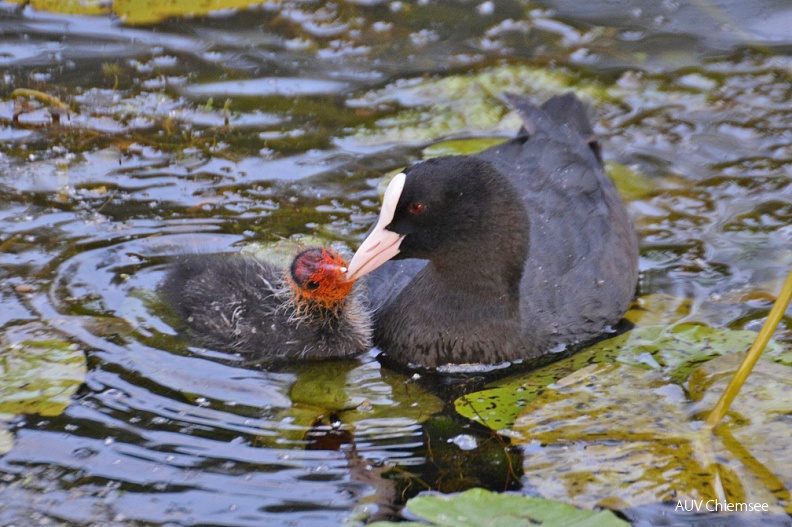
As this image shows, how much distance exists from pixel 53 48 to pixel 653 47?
3.66 metres

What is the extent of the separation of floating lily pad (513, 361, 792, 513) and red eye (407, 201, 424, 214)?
2.48 ft

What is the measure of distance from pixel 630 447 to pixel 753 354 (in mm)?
524

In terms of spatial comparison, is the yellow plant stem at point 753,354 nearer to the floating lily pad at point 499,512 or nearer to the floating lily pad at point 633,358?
the floating lily pad at point 633,358

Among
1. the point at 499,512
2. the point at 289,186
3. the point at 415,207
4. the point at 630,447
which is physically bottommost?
the point at 630,447

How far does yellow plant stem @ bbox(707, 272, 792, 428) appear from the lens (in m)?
2.76

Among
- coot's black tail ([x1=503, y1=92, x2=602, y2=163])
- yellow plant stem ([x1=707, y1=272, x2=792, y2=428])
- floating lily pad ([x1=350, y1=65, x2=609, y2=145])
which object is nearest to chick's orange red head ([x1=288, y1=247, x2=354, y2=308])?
coot's black tail ([x1=503, y1=92, x2=602, y2=163])

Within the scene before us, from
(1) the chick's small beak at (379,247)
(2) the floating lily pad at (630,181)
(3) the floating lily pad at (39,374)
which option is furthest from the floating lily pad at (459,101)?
(3) the floating lily pad at (39,374)

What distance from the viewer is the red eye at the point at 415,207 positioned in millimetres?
3617

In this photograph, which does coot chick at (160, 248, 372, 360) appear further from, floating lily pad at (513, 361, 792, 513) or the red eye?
floating lily pad at (513, 361, 792, 513)

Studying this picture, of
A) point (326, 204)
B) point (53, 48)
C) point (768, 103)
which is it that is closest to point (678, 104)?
point (768, 103)

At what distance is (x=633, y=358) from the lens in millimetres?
3738

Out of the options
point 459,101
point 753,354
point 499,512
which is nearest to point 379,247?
point 499,512

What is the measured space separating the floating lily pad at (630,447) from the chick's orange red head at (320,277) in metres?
0.85

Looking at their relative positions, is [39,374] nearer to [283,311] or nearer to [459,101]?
[283,311]
